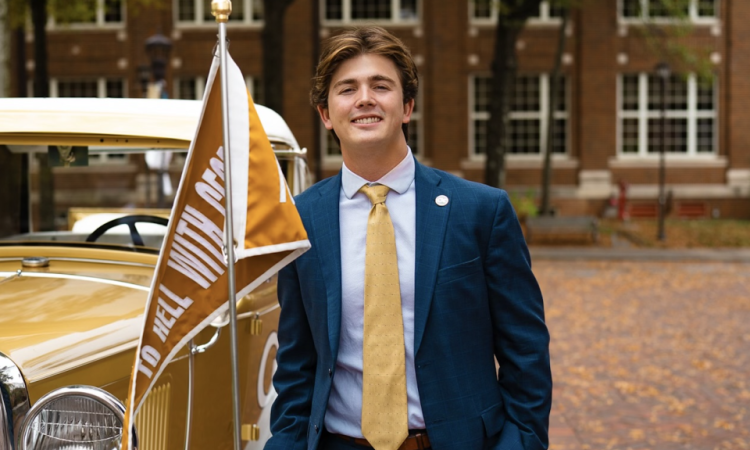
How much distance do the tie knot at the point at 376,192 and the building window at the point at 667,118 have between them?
27.6 m

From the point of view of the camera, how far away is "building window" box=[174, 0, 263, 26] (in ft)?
94.0

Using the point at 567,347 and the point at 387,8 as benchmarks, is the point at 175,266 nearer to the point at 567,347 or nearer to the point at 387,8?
the point at 567,347

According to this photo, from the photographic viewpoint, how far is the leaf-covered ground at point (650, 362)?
6.22m

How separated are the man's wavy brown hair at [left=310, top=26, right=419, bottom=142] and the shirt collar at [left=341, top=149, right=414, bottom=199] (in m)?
0.19

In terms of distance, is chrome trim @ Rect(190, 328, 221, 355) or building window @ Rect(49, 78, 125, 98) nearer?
chrome trim @ Rect(190, 328, 221, 355)

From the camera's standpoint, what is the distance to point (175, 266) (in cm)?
229

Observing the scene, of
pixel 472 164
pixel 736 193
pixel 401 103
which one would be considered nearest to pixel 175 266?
pixel 401 103

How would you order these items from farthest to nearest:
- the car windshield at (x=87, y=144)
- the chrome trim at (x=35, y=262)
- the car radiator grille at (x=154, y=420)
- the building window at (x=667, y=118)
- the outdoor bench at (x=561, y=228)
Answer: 1. the building window at (x=667, y=118)
2. the outdoor bench at (x=561, y=228)
3. the car windshield at (x=87, y=144)
4. the chrome trim at (x=35, y=262)
5. the car radiator grille at (x=154, y=420)

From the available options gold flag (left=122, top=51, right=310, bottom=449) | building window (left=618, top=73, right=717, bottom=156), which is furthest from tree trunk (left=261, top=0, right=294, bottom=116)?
gold flag (left=122, top=51, right=310, bottom=449)

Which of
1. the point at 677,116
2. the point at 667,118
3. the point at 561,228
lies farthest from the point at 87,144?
the point at 677,116

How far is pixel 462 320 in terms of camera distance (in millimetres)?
2240

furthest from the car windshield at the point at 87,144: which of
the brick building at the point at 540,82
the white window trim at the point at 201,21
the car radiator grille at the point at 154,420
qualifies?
the white window trim at the point at 201,21

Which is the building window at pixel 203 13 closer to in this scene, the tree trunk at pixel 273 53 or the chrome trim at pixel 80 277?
the tree trunk at pixel 273 53

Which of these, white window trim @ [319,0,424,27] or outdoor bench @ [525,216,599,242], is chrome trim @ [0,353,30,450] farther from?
white window trim @ [319,0,424,27]
